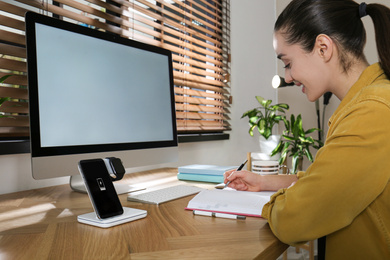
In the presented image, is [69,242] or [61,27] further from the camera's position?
[61,27]

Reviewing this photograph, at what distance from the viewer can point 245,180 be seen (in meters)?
0.99

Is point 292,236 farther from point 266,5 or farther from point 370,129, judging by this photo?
point 266,5

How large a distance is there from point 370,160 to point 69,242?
560 mm

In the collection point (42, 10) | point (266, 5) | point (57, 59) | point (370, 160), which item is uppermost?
point (266, 5)

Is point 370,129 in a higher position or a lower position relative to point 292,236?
higher

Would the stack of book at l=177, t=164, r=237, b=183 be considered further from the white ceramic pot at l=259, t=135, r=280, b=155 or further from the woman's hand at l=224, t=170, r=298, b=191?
the white ceramic pot at l=259, t=135, r=280, b=155

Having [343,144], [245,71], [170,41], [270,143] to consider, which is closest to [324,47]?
[343,144]

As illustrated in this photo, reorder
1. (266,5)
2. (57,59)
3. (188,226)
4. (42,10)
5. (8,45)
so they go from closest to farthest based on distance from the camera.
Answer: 1. (188,226)
2. (57,59)
3. (8,45)
4. (42,10)
5. (266,5)

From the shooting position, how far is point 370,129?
613mm

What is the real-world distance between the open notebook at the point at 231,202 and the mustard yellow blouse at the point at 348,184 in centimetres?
11

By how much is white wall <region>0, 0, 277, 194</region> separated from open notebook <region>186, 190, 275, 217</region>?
119 centimetres

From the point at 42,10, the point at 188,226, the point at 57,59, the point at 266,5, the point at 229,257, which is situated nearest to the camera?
the point at 229,257

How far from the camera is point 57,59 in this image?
35.9 inches

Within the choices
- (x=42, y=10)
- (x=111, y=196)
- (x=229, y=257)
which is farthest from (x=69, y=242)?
(x=42, y=10)
